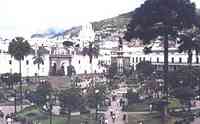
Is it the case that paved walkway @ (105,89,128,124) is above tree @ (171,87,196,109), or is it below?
below

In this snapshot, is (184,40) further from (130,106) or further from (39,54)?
(39,54)

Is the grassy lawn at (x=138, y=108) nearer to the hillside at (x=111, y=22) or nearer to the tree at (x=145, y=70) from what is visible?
the tree at (x=145, y=70)

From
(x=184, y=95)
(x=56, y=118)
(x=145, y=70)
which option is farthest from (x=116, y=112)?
(x=145, y=70)

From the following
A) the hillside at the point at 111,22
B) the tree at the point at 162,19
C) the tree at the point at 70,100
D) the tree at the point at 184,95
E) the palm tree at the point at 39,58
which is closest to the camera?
the tree at the point at 162,19

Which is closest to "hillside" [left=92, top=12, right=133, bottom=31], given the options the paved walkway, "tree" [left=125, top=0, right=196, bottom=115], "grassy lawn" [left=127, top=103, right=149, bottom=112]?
the paved walkway

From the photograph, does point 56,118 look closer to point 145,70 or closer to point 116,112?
point 116,112

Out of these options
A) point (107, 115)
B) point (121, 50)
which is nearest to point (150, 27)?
point (107, 115)

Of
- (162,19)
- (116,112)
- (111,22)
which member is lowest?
(116,112)

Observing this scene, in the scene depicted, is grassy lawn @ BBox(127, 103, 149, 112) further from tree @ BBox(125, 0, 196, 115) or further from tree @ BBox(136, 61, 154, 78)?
tree @ BBox(136, 61, 154, 78)

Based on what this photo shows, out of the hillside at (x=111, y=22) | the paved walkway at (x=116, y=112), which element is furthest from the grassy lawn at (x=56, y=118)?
the hillside at (x=111, y=22)
